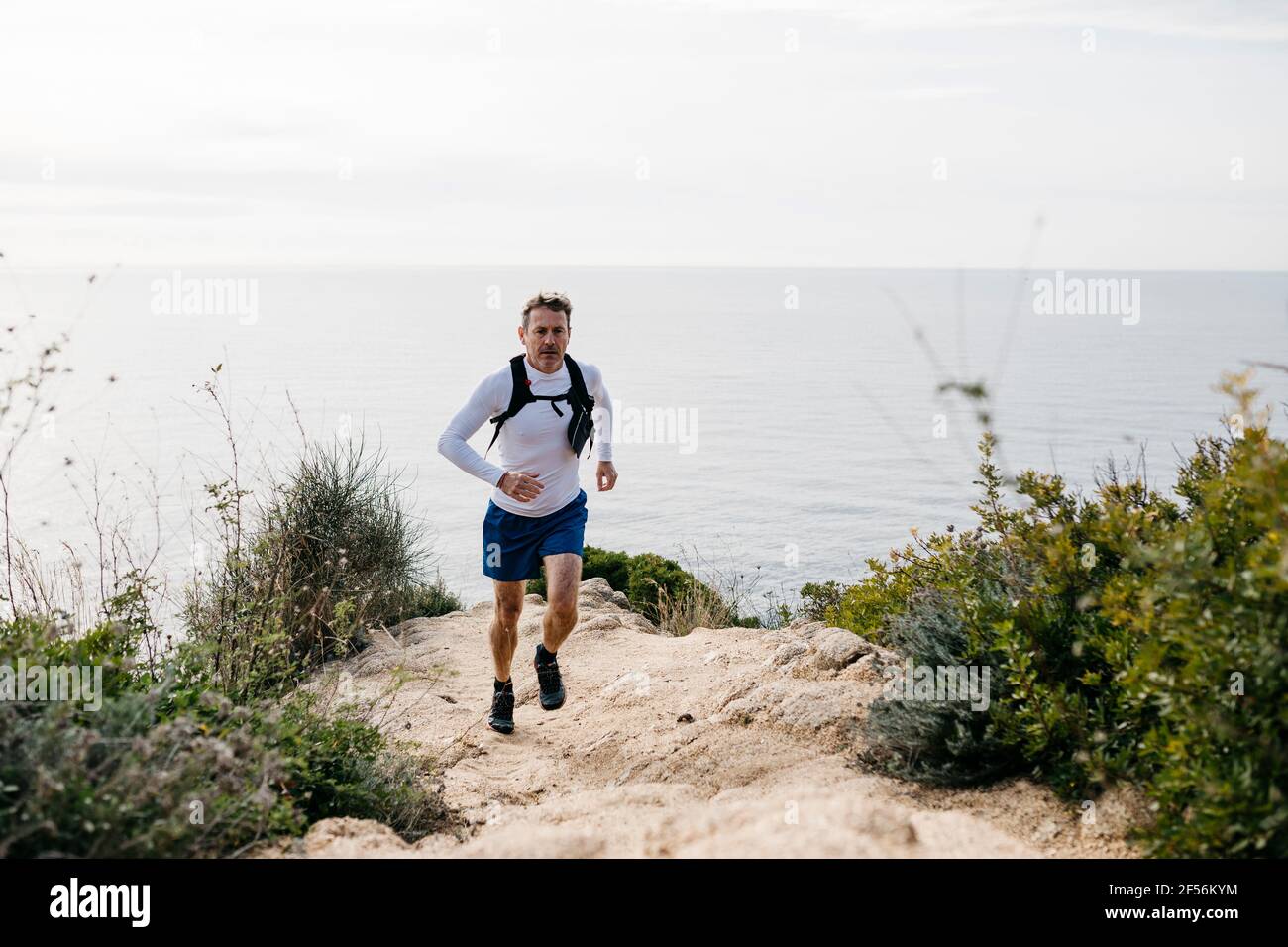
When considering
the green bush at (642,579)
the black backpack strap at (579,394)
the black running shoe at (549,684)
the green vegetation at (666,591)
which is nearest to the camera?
the black backpack strap at (579,394)

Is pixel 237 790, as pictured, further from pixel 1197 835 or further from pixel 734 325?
pixel 734 325

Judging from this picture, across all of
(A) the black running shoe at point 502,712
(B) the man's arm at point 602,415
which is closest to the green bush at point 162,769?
(A) the black running shoe at point 502,712

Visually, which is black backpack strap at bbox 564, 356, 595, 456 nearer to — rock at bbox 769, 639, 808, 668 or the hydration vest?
the hydration vest

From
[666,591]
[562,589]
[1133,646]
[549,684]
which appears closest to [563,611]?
[562,589]

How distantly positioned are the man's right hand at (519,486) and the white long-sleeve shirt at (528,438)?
11 cm

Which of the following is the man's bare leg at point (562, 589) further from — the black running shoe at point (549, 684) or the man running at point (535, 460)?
the black running shoe at point (549, 684)

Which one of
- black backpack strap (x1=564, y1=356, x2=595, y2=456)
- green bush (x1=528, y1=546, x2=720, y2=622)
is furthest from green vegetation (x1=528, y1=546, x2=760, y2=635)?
black backpack strap (x1=564, y1=356, x2=595, y2=456)

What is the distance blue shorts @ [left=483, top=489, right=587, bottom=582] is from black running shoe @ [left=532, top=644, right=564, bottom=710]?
80 cm

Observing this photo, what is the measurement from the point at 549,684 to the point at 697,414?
90.5 feet

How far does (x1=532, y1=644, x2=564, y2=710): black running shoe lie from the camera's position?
7336 millimetres

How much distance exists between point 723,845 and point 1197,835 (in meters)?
1.47

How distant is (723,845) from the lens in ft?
11.4

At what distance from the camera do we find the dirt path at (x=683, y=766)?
3.61 metres
